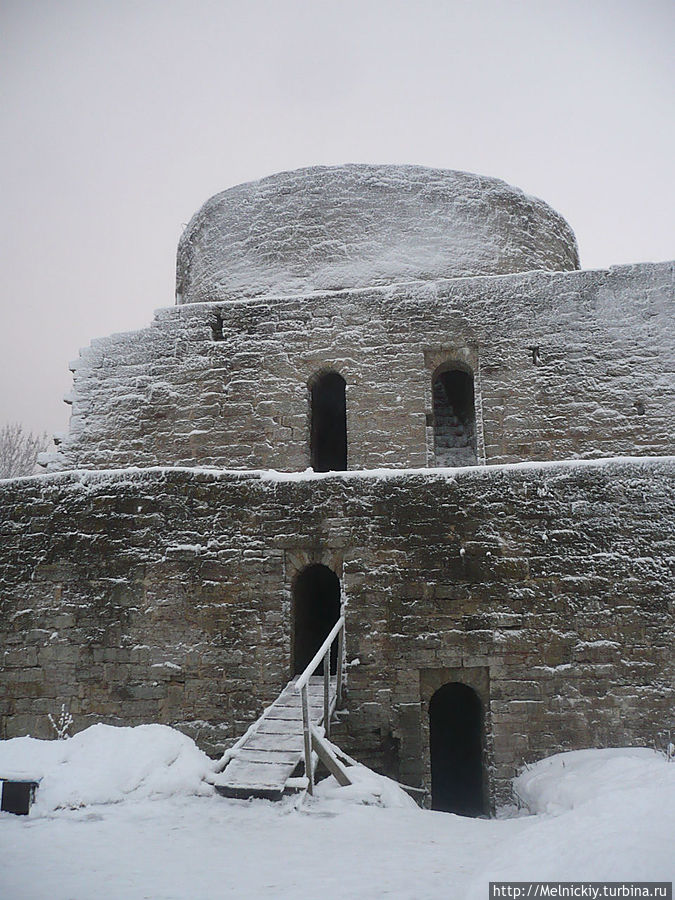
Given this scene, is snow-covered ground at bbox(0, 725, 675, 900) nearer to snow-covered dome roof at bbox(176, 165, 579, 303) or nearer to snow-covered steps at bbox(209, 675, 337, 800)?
snow-covered steps at bbox(209, 675, 337, 800)

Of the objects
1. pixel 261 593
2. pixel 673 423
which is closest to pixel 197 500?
pixel 261 593

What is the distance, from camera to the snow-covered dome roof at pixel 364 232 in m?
11.8

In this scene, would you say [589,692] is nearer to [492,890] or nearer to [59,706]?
[492,890]

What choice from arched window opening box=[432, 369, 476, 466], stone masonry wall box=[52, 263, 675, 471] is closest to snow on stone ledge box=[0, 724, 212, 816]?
stone masonry wall box=[52, 263, 675, 471]

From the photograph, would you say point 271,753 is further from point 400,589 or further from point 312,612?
point 312,612

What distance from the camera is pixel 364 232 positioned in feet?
39.1

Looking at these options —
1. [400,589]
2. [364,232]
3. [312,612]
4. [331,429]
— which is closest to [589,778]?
[400,589]

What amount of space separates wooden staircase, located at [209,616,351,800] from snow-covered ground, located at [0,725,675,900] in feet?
0.46

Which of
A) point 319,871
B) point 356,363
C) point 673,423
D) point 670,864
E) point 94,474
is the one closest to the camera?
point 670,864

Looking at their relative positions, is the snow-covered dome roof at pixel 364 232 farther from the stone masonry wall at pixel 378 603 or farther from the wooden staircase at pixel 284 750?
the wooden staircase at pixel 284 750

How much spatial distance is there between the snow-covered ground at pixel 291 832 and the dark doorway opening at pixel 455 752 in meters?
2.86

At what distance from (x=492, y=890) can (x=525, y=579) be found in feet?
12.5

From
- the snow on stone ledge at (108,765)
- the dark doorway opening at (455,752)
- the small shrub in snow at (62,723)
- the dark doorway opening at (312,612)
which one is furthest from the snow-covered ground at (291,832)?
the dark doorway opening at (455,752)

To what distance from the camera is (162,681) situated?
7.21 metres
